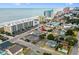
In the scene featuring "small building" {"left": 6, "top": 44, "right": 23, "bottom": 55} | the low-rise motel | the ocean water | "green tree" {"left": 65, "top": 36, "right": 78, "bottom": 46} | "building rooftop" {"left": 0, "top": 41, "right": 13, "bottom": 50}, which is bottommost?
"small building" {"left": 6, "top": 44, "right": 23, "bottom": 55}

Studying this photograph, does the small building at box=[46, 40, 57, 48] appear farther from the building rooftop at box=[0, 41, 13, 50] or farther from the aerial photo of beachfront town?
the building rooftop at box=[0, 41, 13, 50]

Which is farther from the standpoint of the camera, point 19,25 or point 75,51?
point 19,25

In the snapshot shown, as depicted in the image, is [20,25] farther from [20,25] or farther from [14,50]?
[14,50]

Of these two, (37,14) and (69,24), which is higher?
(37,14)

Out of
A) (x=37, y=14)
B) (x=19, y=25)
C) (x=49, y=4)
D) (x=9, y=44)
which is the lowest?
(x=9, y=44)

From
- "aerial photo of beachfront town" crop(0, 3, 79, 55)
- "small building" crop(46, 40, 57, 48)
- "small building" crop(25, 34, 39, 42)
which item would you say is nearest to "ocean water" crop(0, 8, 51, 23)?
"aerial photo of beachfront town" crop(0, 3, 79, 55)

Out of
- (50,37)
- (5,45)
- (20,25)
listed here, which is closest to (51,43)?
(50,37)
